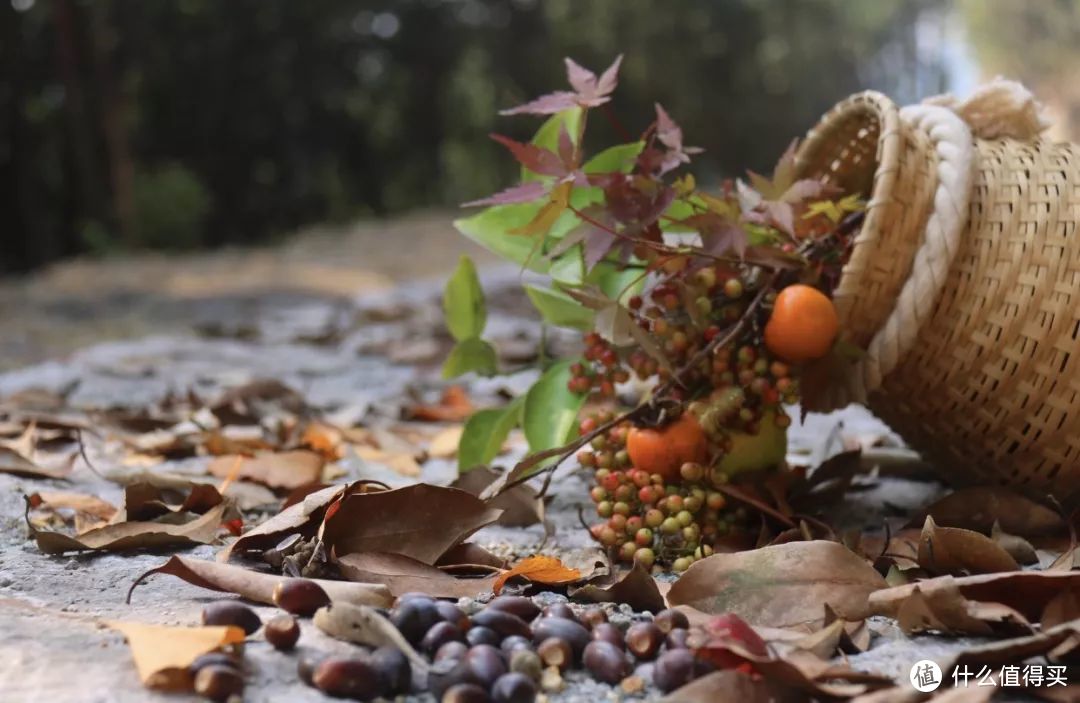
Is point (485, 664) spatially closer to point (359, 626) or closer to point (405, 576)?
point (359, 626)

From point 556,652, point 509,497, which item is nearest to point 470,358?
point 509,497

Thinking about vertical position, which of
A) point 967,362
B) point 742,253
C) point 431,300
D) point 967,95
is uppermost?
point 967,95

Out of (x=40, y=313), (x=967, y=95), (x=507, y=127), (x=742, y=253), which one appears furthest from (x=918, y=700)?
(x=507, y=127)

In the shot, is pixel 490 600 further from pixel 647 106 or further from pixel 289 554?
pixel 647 106

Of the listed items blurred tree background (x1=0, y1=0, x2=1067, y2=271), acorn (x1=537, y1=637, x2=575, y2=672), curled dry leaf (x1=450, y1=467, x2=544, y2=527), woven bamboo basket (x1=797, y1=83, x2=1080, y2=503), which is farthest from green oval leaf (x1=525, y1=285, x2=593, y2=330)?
blurred tree background (x1=0, y1=0, x2=1067, y2=271)

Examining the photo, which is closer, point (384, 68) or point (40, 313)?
point (40, 313)

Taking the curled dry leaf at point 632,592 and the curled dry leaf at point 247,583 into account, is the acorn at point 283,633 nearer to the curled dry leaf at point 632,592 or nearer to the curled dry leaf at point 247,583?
the curled dry leaf at point 247,583
